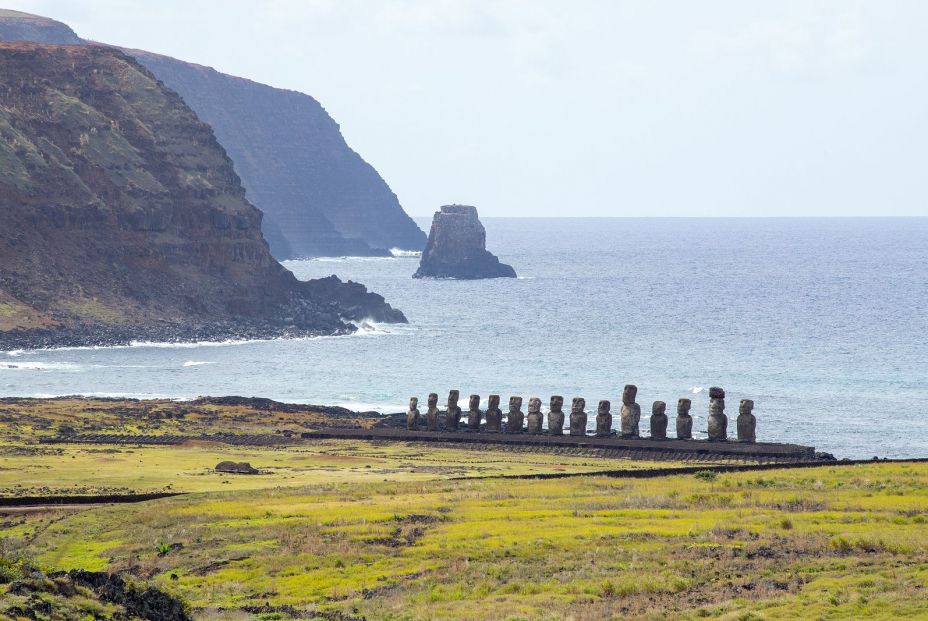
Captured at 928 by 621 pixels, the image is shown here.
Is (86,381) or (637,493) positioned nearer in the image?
(637,493)

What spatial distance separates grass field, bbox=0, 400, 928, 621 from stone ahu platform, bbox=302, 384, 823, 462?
39.7ft

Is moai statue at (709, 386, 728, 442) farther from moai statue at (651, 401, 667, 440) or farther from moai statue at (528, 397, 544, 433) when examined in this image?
moai statue at (528, 397, 544, 433)

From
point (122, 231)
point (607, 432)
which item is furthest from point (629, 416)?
point (122, 231)

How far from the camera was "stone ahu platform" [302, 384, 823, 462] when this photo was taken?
66.4 m

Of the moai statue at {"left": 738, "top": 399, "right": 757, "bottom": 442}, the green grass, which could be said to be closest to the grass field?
the green grass

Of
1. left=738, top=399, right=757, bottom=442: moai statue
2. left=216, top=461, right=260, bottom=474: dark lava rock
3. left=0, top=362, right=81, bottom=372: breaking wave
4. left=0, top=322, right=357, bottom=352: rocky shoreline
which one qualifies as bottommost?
left=0, top=362, right=81, bottom=372: breaking wave

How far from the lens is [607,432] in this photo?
7262 cm

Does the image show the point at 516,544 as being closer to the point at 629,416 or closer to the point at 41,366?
the point at 629,416

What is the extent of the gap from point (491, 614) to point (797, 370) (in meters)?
105

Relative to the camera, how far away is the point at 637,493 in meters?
47.4

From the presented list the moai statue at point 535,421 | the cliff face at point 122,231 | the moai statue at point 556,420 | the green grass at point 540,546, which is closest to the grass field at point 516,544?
the green grass at point 540,546

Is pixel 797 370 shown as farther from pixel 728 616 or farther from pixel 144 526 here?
pixel 728 616

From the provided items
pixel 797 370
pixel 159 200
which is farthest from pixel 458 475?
pixel 159 200

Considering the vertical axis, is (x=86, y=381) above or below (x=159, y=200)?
below
